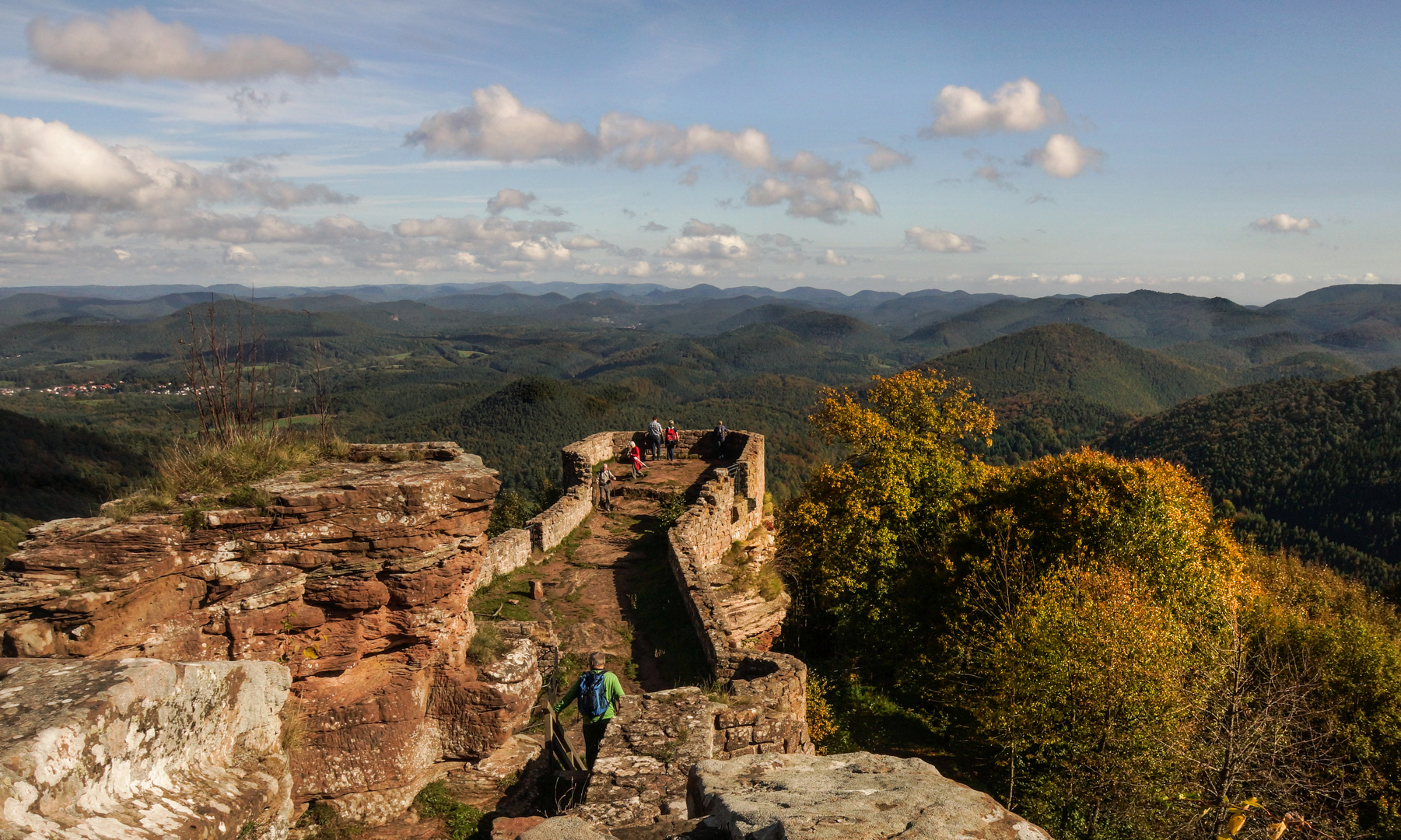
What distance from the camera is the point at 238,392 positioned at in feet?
30.9

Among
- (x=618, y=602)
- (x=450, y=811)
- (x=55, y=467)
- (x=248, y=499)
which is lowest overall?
(x=55, y=467)

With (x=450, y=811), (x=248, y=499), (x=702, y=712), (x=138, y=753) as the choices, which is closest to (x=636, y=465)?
(x=702, y=712)

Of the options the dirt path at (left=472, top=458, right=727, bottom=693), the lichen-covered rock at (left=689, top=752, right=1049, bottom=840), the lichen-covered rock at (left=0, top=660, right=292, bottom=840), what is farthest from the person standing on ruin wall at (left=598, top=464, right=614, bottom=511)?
the lichen-covered rock at (left=689, top=752, right=1049, bottom=840)

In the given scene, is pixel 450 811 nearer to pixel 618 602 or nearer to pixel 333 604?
pixel 333 604

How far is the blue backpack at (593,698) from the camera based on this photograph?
9289 millimetres

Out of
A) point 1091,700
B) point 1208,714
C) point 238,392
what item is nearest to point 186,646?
point 238,392

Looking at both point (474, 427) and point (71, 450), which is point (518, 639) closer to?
point (71, 450)

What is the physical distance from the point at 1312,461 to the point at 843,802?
13992cm

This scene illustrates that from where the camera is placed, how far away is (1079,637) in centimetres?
1611

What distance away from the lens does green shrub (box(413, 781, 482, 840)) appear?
863cm

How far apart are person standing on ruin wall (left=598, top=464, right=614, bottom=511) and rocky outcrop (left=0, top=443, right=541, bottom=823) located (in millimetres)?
12713

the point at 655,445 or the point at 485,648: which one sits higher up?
the point at 655,445

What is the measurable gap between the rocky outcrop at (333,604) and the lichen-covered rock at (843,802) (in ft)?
16.6

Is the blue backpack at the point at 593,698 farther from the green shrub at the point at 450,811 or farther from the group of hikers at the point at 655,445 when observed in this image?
the group of hikers at the point at 655,445
